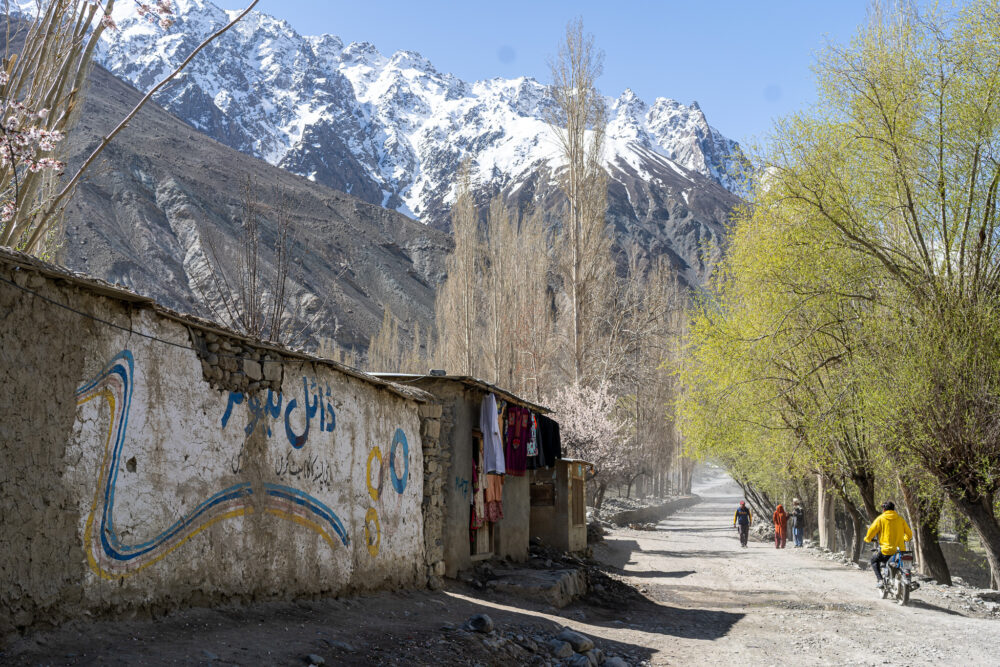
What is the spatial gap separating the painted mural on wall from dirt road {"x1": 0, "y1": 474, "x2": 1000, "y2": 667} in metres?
0.57

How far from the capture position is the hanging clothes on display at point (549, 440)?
52.3 ft

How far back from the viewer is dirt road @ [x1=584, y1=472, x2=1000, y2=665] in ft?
31.1

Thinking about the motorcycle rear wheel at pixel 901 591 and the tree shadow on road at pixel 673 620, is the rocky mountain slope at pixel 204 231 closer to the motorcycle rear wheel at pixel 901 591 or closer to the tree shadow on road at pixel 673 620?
the tree shadow on road at pixel 673 620

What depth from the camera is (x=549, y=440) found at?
16.1m

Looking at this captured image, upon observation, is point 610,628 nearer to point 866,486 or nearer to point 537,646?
point 537,646

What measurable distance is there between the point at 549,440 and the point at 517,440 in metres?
1.51

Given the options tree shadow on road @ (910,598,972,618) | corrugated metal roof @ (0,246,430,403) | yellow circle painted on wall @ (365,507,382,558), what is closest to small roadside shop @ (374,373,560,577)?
yellow circle painted on wall @ (365,507,382,558)

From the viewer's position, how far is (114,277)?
5744 centimetres

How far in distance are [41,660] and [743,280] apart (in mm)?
15665

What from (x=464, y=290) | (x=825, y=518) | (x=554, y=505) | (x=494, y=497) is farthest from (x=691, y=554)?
(x=464, y=290)

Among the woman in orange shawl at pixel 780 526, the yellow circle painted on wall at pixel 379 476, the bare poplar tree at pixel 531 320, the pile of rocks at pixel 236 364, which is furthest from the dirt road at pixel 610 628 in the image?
the bare poplar tree at pixel 531 320

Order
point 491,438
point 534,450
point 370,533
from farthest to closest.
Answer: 1. point 534,450
2. point 491,438
3. point 370,533

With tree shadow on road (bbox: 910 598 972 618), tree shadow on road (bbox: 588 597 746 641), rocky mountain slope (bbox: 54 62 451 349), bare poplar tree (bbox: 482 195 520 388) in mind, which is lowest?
tree shadow on road (bbox: 910 598 972 618)

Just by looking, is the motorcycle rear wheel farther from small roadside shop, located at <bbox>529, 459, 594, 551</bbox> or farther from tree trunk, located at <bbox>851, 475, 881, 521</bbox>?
small roadside shop, located at <bbox>529, 459, 594, 551</bbox>
